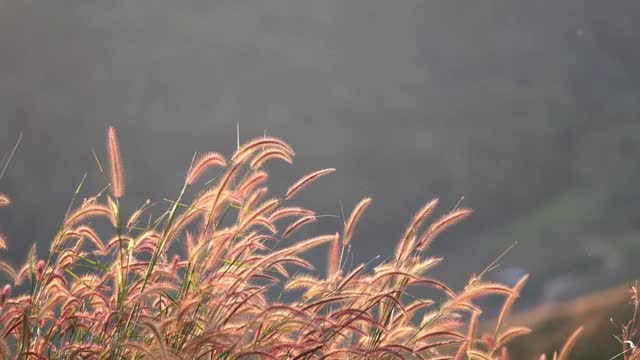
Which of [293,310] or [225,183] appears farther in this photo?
[225,183]

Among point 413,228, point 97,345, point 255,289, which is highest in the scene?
point 413,228

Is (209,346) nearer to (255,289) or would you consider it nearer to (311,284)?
(255,289)

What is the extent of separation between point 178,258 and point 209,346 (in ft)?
1.71

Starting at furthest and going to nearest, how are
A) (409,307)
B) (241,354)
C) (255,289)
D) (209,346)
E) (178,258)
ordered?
(409,307)
(178,258)
(255,289)
(209,346)
(241,354)

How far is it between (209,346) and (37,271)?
72cm

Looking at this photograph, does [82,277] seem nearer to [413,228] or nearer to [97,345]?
[97,345]

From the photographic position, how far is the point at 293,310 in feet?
8.57

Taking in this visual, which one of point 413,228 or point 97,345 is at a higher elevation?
point 413,228

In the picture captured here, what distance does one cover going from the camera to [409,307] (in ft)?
11.3

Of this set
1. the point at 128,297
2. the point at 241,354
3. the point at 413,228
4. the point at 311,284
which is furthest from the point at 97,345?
the point at 413,228

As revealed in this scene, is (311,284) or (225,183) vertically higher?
(225,183)

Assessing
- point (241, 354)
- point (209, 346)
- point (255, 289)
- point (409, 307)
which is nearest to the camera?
point (241, 354)

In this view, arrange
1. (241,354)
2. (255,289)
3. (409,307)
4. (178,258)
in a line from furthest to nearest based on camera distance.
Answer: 1. (409,307)
2. (178,258)
3. (255,289)
4. (241,354)

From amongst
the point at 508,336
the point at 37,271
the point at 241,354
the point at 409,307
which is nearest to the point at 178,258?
the point at 37,271
